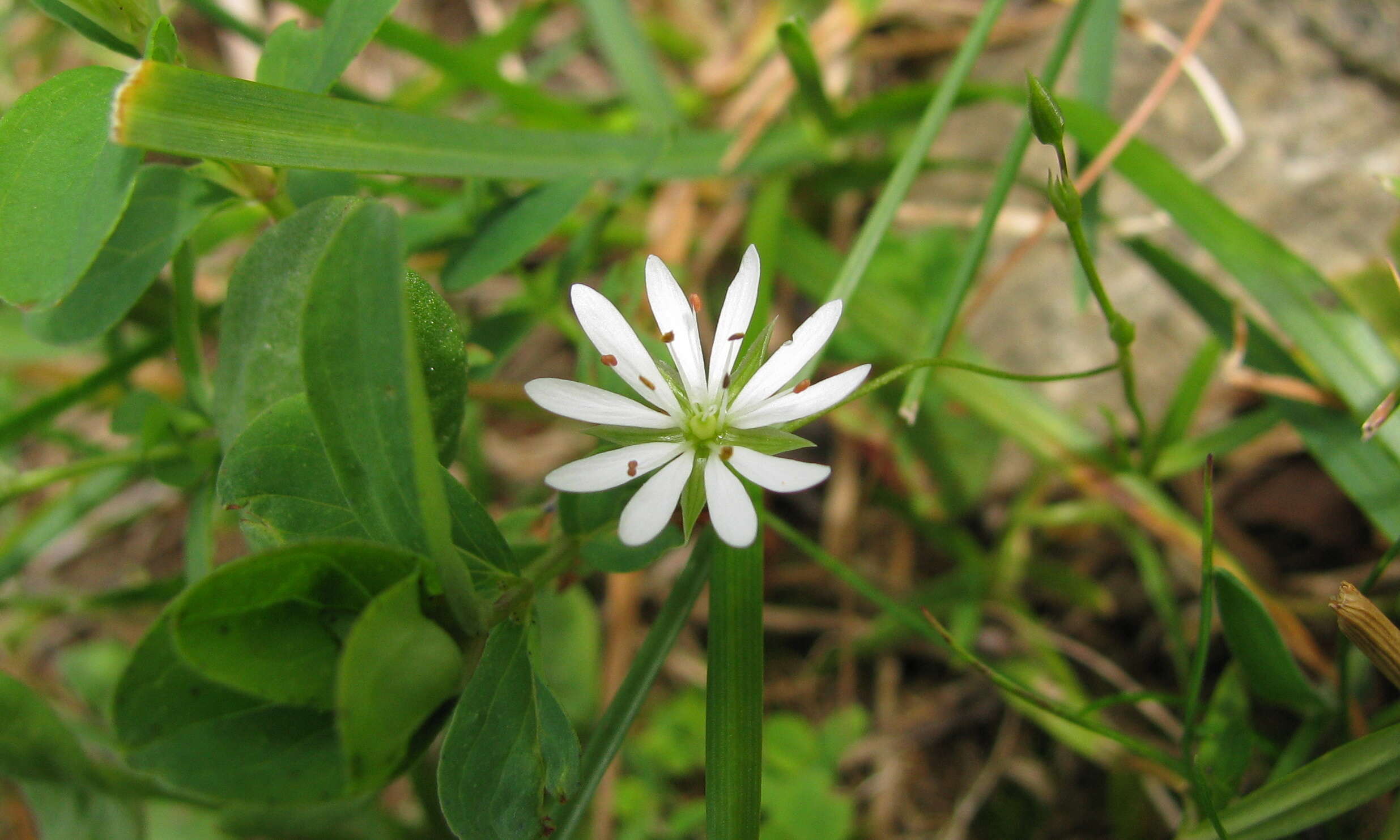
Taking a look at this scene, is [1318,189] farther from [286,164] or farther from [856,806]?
[286,164]

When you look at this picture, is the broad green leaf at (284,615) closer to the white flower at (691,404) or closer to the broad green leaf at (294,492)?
the broad green leaf at (294,492)

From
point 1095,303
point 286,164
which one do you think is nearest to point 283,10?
point 286,164

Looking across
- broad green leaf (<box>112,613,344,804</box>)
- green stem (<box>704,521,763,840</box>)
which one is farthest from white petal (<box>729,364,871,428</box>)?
broad green leaf (<box>112,613,344,804</box>)

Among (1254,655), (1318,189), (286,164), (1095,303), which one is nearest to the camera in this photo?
(286,164)

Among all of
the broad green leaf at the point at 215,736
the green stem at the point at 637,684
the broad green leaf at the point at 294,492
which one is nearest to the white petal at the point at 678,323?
the green stem at the point at 637,684

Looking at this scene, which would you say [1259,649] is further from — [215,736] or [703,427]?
[215,736]

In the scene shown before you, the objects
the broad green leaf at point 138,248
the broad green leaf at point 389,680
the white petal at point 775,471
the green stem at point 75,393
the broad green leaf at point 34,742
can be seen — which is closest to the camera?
the broad green leaf at point 389,680

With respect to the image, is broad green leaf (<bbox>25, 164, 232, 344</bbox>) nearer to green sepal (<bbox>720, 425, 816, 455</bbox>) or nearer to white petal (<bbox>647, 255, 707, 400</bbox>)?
white petal (<bbox>647, 255, 707, 400</bbox>)

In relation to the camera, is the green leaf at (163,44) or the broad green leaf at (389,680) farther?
the green leaf at (163,44)
